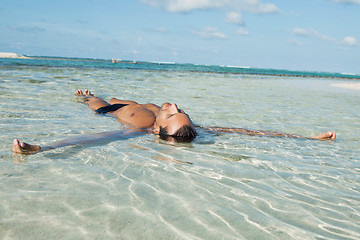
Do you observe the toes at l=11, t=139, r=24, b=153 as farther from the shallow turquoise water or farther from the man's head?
the man's head

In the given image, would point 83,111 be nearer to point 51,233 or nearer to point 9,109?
point 9,109

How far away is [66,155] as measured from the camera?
320 cm

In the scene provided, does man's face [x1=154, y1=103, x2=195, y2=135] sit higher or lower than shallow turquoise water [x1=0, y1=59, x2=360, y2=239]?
higher

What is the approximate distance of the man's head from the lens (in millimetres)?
4395

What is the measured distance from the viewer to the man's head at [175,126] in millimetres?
4395

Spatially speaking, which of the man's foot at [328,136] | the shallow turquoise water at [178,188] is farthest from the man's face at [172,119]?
the man's foot at [328,136]

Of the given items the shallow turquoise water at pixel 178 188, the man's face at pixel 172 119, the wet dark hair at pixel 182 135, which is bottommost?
the shallow turquoise water at pixel 178 188

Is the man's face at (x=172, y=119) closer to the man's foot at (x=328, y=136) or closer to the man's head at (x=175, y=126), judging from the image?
the man's head at (x=175, y=126)

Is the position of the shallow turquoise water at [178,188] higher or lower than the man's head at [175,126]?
lower

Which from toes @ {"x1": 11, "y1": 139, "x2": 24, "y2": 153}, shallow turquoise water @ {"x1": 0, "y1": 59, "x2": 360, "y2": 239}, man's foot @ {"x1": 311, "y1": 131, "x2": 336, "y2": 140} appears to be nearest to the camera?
shallow turquoise water @ {"x1": 0, "y1": 59, "x2": 360, "y2": 239}

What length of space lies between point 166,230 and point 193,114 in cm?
516

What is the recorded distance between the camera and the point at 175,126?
14.5ft

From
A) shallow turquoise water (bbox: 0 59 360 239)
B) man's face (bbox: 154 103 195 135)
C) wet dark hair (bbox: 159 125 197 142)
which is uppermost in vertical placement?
man's face (bbox: 154 103 195 135)

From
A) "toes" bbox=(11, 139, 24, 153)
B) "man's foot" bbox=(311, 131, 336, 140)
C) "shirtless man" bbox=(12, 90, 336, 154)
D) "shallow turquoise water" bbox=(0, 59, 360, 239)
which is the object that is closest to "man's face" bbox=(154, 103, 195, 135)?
"shirtless man" bbox=(12, 90, 336, 154)
